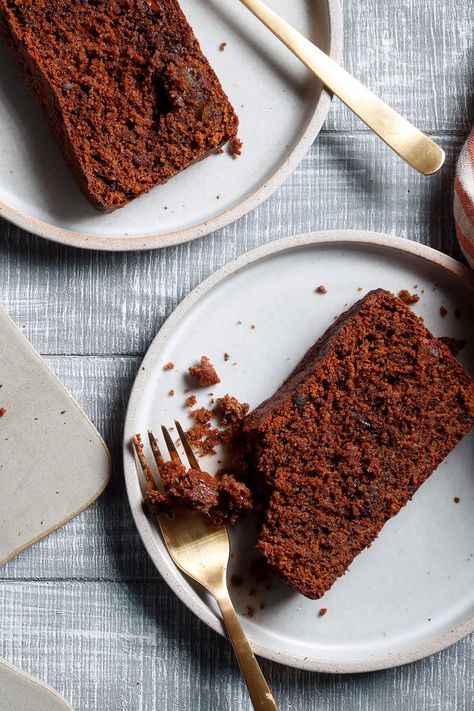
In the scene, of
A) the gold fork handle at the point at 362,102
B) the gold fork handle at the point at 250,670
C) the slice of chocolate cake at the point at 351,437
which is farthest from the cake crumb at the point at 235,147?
the gold fork handle at the point at 250,670

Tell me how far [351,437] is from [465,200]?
75cm

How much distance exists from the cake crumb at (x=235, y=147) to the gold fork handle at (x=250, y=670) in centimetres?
129

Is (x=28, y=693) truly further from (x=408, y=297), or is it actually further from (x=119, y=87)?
(x=119, y=87)

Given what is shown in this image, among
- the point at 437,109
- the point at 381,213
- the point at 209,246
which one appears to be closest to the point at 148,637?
the point at 209,246

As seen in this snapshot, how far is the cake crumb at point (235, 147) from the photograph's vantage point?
2070 mm

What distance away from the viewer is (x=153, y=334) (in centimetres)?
211

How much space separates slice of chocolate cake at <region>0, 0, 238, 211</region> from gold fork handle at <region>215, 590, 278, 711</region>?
1.21m

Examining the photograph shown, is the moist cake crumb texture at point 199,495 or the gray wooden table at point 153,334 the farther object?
the gray wooden table at point 153,334

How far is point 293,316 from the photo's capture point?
81.1 inches

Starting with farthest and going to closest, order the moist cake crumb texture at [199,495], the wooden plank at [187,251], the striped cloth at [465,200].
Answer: the wooden plank at [187,251], the striped cloth at [465,200], the moist cake crumb texture at [199,495]

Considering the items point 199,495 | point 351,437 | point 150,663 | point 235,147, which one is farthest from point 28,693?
point 235,147

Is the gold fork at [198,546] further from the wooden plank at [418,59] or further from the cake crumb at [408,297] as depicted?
the wooden plank at [418,59]

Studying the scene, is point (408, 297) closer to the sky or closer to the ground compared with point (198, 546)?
closer to the sky

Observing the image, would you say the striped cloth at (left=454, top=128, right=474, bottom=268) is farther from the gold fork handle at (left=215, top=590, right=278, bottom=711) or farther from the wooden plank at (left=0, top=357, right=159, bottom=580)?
the gold fork handle at (left=215, top=590, right=278, bottom=711)
